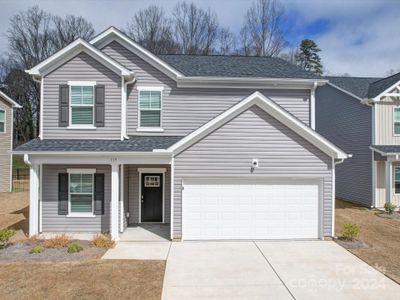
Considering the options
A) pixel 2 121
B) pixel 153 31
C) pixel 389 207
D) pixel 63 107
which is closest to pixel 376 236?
pixel 389 207

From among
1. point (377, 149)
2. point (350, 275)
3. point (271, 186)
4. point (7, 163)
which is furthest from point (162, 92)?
point (7, 163)

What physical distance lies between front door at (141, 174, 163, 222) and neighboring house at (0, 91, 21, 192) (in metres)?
13.6

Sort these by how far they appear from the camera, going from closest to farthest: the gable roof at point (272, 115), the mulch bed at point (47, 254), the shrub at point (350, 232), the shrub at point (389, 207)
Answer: the mulch bed at point (47, 254) → the gable roof at point (272, 115) → the shrub at point (350, 232) → the shrub at point (389, 207)

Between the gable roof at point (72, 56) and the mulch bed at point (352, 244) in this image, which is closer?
the mulch bed at point (352, 244)

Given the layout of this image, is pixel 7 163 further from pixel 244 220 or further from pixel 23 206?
pixel 244 220

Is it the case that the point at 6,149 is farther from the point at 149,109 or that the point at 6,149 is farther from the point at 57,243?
the point at 57,243

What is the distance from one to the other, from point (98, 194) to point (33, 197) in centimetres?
217

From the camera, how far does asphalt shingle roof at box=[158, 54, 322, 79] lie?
46.1 ft

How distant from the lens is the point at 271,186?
11.6 metres

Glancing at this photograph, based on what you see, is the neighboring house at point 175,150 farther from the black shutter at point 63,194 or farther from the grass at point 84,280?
the grass at point 84,280

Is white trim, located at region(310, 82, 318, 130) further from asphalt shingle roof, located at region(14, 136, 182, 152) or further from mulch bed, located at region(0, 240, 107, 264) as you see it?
mulch bed, located at region(0, 240, 107, 264)

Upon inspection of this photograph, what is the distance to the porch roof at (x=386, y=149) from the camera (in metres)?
16.6

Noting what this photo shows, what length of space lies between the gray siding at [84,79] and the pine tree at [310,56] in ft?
144

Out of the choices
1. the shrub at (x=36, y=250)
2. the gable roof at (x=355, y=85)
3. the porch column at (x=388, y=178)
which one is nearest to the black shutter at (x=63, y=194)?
the shrub at (x=36, y=250)
